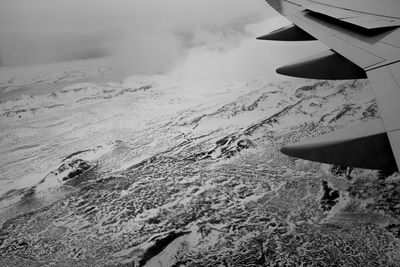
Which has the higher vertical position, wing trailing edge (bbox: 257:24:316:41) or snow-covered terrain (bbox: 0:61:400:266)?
wing trailing edge (bbox: 257:24:316:41)

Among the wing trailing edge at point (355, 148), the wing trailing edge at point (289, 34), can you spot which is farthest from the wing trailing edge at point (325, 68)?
the wing trailing edge at point (355, 148)

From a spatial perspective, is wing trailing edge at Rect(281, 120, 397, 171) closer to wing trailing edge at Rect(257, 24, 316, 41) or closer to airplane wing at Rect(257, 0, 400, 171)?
airplane wing at Rect(257, 0, 400, 171)

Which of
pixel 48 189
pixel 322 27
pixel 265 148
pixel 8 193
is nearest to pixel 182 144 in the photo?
pixel 265 148

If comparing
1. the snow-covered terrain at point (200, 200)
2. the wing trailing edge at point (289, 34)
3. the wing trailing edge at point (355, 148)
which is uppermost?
the wing trailing edge at point (289, 34)

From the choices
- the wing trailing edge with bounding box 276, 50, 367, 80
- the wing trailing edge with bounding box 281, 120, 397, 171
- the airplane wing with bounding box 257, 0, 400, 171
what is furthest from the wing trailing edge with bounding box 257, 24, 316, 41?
the wing trailing edge with bounding box 281, 120, 397, 171

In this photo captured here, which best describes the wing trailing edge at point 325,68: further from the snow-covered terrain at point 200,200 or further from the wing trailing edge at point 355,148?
the snow-covered terrain at point 200,200

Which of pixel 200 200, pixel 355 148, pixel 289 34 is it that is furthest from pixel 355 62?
pixel 200 200

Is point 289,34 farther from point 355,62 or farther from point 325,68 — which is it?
point 355,62

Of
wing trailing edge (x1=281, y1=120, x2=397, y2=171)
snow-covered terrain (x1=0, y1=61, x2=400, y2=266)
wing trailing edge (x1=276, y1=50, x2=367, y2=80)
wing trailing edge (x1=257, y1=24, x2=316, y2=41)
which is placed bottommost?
snow-covered terrain (x1=0, y1=61, x2=400, y2=266)
